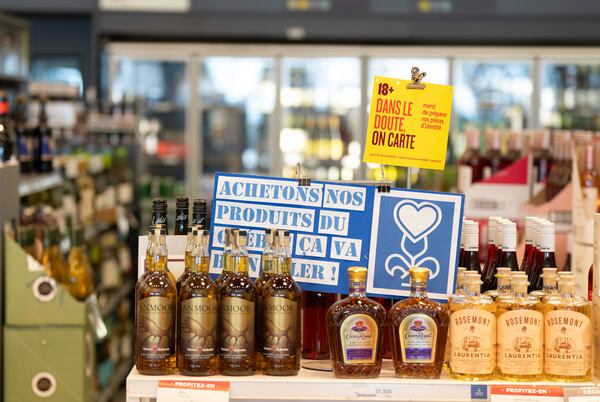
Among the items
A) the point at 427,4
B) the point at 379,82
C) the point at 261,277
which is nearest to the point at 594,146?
the point at 379,82

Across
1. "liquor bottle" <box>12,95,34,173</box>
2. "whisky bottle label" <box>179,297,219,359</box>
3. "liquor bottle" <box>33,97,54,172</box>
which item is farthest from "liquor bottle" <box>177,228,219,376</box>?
"liquor bottle" <box>33,97,54,172</box>

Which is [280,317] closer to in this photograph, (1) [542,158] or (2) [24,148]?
(1) [542,158]

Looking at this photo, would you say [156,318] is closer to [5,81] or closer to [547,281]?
[547,281]

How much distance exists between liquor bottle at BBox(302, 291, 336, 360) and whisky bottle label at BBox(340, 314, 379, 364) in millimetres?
217

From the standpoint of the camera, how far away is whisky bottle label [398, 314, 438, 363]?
2156mm

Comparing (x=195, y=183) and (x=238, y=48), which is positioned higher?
(x=238, y=48)

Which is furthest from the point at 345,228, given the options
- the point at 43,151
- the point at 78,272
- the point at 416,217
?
the point at 43,151

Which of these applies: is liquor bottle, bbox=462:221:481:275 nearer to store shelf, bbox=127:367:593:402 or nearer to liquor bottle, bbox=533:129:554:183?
store shelf, bbox=127:367:593:402

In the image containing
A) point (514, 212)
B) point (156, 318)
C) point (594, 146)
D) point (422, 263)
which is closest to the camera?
point (156, 318)

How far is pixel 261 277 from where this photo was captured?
2197mm

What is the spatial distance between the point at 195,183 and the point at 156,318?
261 inches

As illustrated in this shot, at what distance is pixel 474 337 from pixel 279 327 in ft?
1.32

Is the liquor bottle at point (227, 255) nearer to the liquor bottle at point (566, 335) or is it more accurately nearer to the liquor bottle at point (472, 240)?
the liquor bottle at point (472, 240)

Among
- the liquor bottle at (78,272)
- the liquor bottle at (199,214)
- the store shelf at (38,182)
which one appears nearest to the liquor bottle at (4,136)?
the store shelf at (38,182)
